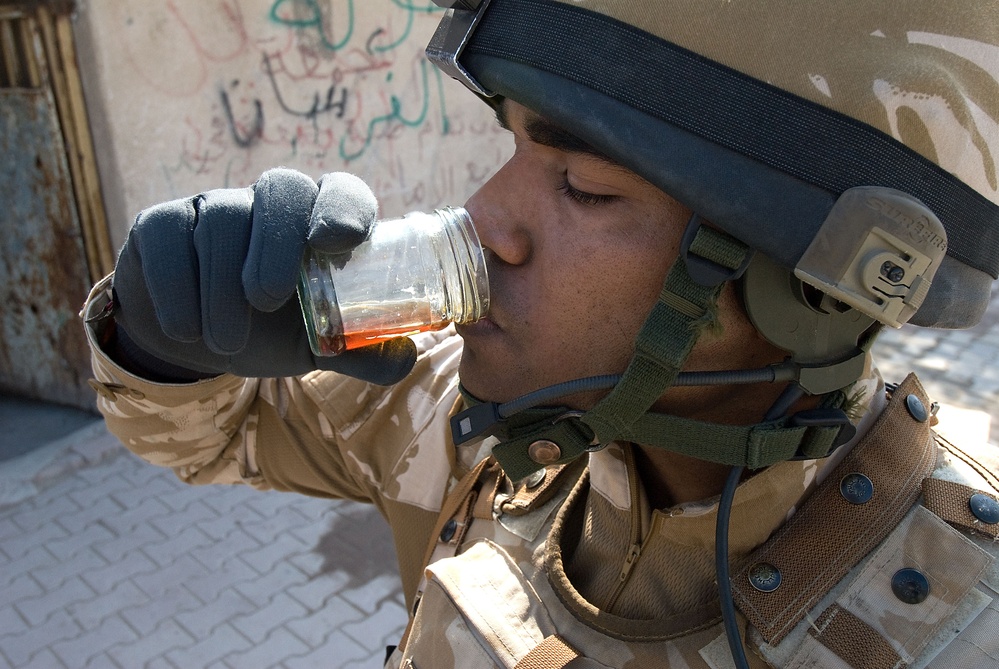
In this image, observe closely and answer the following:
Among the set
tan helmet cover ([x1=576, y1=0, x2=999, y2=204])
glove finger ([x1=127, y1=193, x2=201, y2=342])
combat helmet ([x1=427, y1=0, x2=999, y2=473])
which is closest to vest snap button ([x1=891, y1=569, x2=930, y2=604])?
combat helmet ([x1=427, y1=0, x2=999, y2=473])

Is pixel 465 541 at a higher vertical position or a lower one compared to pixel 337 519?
higher

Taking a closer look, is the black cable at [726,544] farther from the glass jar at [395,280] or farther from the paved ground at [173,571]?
the paved ground at [173,571]

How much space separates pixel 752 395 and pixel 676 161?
44cm

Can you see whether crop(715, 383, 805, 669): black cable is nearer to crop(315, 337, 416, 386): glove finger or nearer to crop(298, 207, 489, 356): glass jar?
crop(298, 207, 489, 356): glass jar

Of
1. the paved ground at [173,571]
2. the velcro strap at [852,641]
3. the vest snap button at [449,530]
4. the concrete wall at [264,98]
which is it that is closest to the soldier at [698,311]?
the velcro strap at [852,641]

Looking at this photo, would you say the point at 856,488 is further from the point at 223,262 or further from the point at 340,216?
the point at 223,262

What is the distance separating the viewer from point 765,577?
134 centimetres

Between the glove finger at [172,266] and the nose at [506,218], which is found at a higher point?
the nose at [506,218]

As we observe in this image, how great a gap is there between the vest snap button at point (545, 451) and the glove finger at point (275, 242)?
0.46m

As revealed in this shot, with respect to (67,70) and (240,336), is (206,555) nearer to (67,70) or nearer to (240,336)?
(67,70)

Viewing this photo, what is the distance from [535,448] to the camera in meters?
1.45

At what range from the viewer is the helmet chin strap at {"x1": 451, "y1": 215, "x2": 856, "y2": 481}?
4.18ft

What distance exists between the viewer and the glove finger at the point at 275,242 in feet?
4.20

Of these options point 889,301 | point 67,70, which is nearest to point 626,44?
point 889,301
